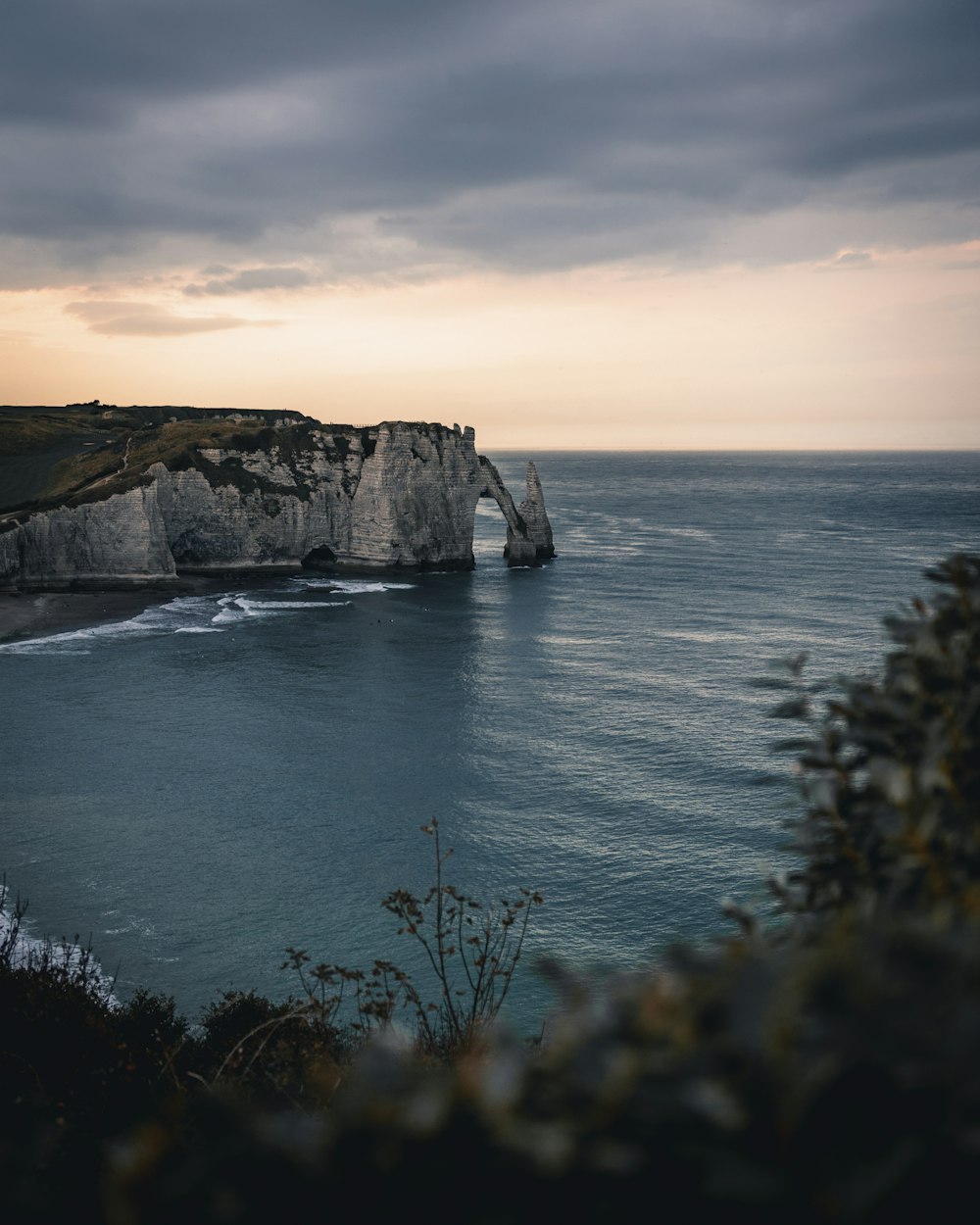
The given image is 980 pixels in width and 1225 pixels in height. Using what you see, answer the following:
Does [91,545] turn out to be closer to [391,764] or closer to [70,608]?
[70,608]

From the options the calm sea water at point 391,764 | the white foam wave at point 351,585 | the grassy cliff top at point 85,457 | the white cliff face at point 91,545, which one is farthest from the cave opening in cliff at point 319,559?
the white cliff face at point 91,545

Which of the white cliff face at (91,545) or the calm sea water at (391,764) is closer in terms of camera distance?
the calm sea water at (391,764)

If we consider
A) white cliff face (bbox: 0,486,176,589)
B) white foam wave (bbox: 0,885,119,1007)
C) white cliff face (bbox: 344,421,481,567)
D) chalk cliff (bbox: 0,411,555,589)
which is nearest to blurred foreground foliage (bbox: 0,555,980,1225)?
white foam wave (bbox: 0,885,119,1007)

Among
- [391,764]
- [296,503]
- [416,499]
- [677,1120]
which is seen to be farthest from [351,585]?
[677,1120]

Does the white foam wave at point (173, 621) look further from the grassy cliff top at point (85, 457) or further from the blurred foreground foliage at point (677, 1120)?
the blurred foreground foliage at point (677, 1120)

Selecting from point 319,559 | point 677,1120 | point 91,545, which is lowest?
point 319,559

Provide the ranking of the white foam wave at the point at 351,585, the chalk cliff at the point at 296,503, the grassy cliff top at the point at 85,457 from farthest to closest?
the white foam wave at the point at 351,585
the chalk cliff at the point at 296,503
the grassy cliff top at the point at 85,457
